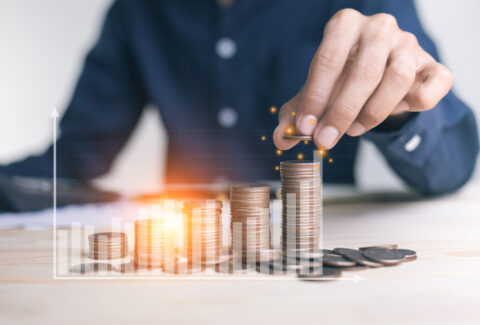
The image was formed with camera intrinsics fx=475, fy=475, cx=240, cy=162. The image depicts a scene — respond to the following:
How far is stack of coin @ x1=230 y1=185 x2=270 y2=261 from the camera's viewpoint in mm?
1485

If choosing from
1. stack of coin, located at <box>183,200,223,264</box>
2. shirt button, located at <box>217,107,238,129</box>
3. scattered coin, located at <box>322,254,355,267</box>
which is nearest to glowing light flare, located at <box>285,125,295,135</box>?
stack of coin, located at <box>183,200,223,264</box>

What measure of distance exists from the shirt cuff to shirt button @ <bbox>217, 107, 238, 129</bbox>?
3.24 ft

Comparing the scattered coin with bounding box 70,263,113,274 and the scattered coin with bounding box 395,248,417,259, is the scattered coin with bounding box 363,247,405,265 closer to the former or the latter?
the scattered coin with bounding box 395,248,417,259

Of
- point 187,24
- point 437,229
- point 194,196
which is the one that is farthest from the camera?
point 187,24

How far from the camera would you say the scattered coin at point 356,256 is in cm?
136

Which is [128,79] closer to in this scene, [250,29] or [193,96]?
[193,96]

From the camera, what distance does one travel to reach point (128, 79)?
A: 3.26 metres

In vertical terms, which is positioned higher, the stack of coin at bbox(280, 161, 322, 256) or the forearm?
the forearm

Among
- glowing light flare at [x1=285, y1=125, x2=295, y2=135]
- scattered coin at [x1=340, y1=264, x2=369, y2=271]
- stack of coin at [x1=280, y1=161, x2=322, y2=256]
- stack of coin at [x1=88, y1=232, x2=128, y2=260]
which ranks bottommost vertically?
scattered coin at [x1=340, y1=264, x2=369, y2=271]

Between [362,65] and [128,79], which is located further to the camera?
[128,79]

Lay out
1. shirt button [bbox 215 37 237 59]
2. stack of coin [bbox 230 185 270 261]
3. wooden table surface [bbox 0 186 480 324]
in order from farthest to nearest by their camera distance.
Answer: shirt button [bbox 215 37 237 59], stack of coin [bbox 230 185 270 261], wooden table surface [bbox 0 186 480 324]

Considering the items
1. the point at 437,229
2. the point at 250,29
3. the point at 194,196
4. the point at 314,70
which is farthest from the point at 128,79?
A: the point at 437,229

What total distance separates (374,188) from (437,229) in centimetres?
90

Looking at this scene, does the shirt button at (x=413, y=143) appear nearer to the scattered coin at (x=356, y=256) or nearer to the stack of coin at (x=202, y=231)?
the scattered coin at (x=356, y=256)
